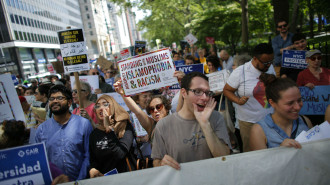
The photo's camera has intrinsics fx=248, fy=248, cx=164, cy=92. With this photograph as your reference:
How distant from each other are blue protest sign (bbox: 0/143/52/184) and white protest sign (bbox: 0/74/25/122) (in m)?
1.43

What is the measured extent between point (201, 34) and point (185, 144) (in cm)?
1818

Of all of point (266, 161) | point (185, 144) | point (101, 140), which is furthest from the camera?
point (101, 140)

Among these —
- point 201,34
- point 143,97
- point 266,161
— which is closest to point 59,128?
point 143,97

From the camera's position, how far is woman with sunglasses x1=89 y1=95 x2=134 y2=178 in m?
2.88

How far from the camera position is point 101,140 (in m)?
2.95

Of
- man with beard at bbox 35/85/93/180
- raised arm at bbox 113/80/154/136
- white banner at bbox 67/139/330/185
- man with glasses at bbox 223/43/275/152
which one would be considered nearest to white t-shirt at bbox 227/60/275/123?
A: man with glasses at bbox 223/43/275/152

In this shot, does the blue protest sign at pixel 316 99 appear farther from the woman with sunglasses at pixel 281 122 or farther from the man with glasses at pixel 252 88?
the woman with sunglasses at pixel 281 122

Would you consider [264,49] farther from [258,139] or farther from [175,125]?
[175,125]

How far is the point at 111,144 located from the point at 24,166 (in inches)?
39.1

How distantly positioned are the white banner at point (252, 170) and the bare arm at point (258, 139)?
0.73 feet

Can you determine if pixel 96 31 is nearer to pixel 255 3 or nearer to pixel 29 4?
pixel 29 4

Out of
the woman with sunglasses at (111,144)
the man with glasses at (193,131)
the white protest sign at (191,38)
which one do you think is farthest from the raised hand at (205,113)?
the white protest sign at (191,38)

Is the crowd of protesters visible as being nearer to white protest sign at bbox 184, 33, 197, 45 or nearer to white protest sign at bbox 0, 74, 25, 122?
white protest sign at bbox 0, 74, 25, 122

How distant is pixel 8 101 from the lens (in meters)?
3.32
